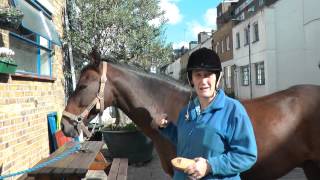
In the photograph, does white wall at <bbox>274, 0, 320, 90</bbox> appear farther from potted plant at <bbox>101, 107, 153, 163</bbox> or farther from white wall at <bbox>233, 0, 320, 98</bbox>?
potted plant at <bbox>101, 107, 153, 163</bbox>

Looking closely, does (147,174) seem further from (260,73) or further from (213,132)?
(260,73)

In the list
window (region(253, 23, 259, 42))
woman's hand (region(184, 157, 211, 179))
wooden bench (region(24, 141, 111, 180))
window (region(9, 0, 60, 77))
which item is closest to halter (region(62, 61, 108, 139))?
wooden bench (region(24, 141, 111, 180))

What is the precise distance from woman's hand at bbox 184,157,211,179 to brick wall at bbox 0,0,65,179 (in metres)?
3.26

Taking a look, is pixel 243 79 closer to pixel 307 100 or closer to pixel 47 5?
pixel 47 5

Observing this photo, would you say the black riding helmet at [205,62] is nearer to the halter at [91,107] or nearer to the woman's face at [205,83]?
the woman's face at [205,83]

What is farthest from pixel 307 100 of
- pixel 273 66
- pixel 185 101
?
pixel 273 66

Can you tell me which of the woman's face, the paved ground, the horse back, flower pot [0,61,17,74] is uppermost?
flower pot [0,61,17,74]

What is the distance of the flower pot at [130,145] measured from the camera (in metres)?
8.97

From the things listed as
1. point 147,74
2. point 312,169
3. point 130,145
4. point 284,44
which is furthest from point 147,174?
point 284,44

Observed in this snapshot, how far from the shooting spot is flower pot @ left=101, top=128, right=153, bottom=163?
29.4ft

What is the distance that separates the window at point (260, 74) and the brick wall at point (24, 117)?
25261 mm

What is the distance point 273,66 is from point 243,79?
6644 millimetres

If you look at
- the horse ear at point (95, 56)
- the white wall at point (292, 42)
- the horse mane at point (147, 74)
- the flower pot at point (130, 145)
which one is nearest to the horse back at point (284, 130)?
the horse mane at point (147, 74)

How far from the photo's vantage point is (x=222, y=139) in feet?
8.08
